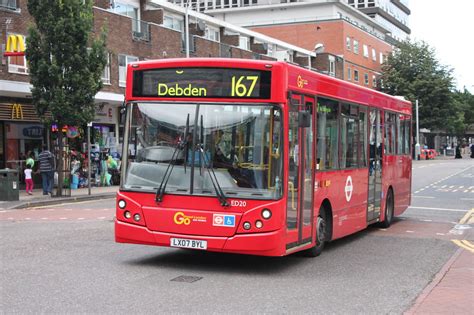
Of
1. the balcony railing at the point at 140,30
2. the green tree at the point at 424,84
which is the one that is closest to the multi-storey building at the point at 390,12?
the green tree at the point at 424,84

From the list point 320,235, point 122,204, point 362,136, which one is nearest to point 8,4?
point 362,136

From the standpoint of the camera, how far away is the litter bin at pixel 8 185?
20.6 meters

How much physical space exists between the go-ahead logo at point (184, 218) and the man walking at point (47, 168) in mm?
15861

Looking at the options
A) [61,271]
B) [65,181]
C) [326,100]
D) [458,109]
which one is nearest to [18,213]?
[65,181]

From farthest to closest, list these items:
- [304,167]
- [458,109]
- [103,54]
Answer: [458,109]
[103,54]
[304,167]

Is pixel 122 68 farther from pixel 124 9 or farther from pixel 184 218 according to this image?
pixel 184 218

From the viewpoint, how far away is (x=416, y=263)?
9.58 metres

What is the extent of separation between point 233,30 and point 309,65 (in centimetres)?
1319

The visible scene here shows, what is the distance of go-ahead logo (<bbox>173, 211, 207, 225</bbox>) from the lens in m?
8.15

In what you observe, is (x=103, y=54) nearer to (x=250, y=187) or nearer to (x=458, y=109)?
(x=250, y=187)

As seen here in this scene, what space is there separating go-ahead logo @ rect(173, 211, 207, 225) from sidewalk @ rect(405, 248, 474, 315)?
9.75 feet

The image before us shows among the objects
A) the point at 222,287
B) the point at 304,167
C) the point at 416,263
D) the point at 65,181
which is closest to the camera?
the point at 222,287

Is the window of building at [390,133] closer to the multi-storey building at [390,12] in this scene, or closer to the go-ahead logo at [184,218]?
the go-ahead logo at [184,218]

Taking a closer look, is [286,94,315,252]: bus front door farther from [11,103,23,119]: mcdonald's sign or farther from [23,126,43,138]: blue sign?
[23,126,43,138]: blue sign
